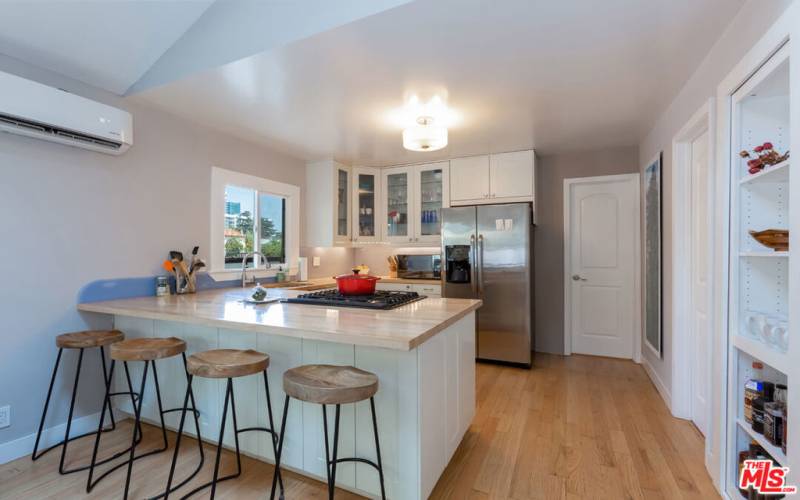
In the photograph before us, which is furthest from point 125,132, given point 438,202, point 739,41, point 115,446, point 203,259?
point 739,41

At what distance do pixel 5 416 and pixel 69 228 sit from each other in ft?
3.71

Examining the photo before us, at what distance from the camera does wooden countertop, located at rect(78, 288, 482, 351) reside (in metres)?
1.50

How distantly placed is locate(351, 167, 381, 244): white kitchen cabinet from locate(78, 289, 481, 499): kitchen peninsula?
241 cm

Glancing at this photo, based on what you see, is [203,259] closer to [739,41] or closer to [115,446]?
[115,446]

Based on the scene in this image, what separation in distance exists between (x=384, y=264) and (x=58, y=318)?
335 centimetres

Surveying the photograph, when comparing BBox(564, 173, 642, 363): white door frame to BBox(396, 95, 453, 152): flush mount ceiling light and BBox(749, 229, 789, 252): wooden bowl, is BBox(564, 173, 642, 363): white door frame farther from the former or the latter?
BBox(749, 229, 789, 252): wooden bowl

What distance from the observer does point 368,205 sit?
4.75 metres

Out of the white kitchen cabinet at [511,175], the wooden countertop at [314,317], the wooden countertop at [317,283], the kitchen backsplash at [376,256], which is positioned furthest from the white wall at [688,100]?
the kitchen backsplash at [376,256]

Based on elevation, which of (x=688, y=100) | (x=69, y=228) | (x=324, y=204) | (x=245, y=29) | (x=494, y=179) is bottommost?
(x=69, y=228)

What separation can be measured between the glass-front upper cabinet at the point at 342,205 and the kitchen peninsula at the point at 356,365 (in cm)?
210

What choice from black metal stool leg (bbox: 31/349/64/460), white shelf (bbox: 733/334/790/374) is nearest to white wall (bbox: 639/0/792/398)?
white shelf (bbox: 733/334/790/374)

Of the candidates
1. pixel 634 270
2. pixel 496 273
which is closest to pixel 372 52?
pixel 496 273

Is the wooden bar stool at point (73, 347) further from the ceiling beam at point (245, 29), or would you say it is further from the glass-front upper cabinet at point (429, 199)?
the glass-front upper cabinet at point (429, 199)

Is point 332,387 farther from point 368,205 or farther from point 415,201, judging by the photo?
point 368,205
